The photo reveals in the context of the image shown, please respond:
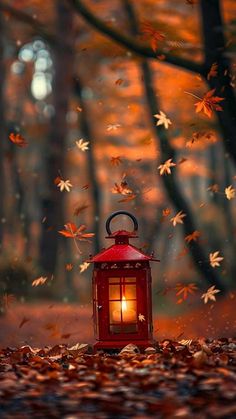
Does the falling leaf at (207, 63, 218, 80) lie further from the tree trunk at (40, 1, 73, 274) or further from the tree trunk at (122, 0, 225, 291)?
the tree trunk at (40, 1, 73, 274)

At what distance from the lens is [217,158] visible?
63.5 feet

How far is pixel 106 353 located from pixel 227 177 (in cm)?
1030

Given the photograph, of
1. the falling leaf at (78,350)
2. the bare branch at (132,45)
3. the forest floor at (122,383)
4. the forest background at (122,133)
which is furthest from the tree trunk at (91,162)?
the falling leaf at (78,350)

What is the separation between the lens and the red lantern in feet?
24.8

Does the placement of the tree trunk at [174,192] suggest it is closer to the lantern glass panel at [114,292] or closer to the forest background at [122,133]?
the forest background at [122,133]

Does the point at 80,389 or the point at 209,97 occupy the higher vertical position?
the point at 209,97

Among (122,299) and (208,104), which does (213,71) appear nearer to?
(208,104)

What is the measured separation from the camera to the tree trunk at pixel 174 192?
11016 millimetres

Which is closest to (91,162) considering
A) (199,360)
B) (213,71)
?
(213,71)

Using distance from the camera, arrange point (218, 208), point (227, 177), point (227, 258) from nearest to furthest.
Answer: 1. point (227, 258)
2. point (227, 177)
3. point (218, 208)

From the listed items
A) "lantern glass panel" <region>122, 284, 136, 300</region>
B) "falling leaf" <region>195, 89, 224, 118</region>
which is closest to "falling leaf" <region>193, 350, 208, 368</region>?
"lantern glass panel" <region>122, 284, 136, 300</region>

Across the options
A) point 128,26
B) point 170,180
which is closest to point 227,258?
point 170,180

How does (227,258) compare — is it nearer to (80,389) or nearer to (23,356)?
(23,356)

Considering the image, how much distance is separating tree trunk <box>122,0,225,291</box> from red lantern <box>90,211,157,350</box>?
129 inches
